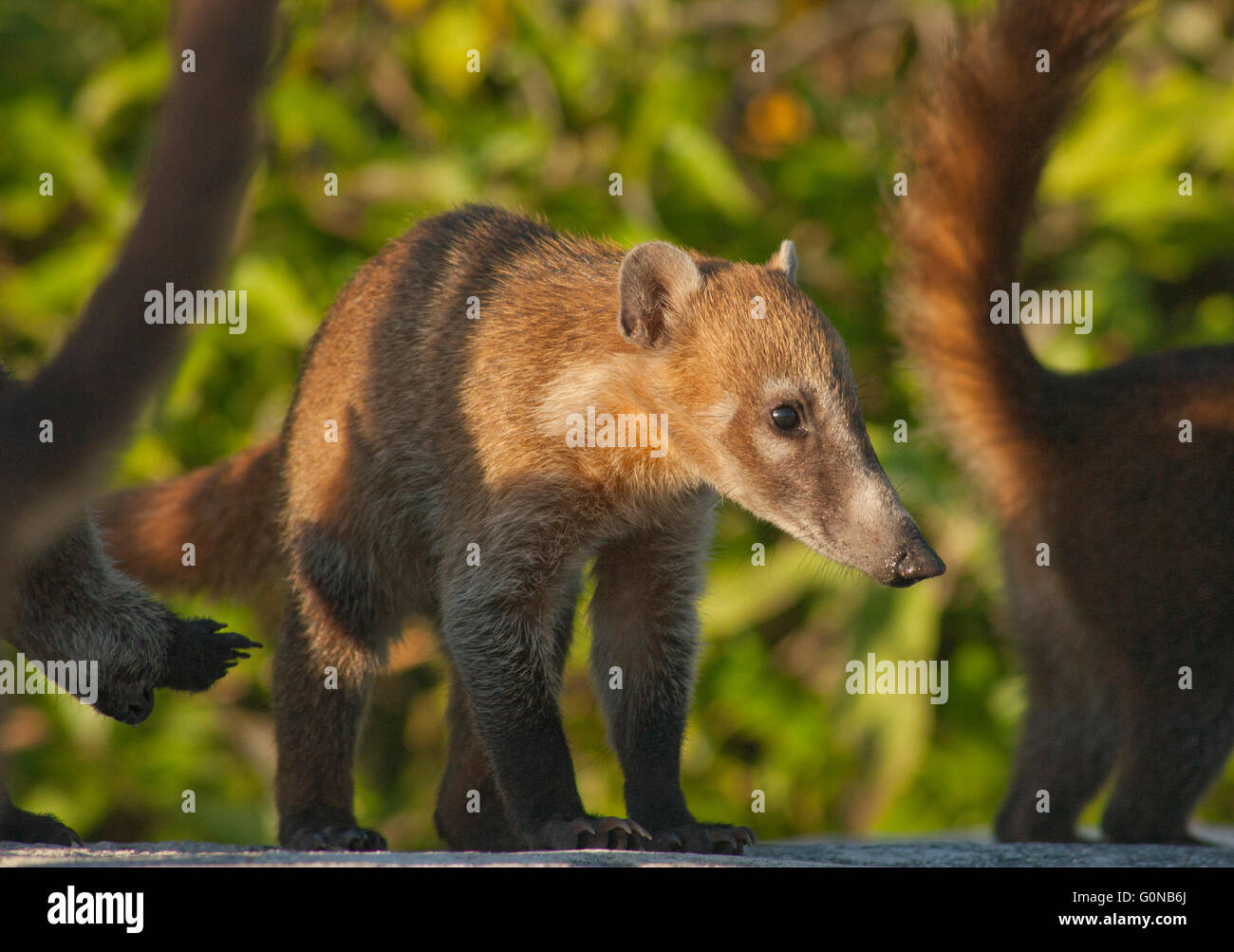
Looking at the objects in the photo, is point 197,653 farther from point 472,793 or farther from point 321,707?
point 472,793

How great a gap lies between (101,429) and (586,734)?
5.10 m

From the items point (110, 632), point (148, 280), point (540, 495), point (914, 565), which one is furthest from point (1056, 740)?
point (148, 280)

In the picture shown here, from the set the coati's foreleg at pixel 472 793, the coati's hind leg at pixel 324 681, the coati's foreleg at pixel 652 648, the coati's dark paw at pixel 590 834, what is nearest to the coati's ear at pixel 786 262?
the coati's foreleg at pixel 652 648

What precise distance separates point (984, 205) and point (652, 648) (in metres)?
2.13

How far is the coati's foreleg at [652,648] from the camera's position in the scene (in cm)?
413

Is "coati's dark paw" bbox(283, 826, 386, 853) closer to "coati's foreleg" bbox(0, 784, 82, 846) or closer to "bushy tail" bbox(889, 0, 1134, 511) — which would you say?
"coati's foreleg" bbox(0, 784, 82, 846)

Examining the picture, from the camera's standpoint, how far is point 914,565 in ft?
12.0

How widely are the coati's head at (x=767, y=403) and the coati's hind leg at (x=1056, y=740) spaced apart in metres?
1.65

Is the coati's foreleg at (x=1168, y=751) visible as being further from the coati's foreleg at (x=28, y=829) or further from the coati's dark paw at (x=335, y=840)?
the coati's foreleg at (x=28, y=829)

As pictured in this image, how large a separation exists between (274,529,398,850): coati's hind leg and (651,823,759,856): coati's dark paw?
86cm

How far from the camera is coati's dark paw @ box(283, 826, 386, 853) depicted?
4.09 m

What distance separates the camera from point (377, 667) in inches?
174

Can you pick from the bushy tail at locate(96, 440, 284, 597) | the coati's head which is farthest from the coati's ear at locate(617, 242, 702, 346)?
the bushy tail at locate(96, 440, 284, 597)

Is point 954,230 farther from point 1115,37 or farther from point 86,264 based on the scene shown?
point 86,264
